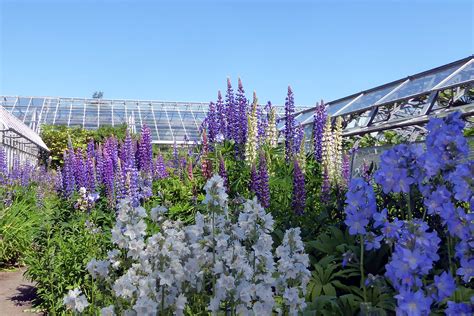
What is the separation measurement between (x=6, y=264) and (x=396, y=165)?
759cm

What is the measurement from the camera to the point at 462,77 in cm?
904

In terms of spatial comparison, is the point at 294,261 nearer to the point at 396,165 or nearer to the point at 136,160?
the point at 396,165

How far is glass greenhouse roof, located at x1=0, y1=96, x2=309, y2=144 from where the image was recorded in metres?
29.0

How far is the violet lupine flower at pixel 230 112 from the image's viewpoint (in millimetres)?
6082

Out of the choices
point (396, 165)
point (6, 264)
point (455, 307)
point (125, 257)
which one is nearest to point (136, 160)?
point (6, 264)

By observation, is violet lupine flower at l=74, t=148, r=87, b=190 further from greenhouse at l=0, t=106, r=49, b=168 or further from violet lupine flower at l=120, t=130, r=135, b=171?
greenhouse at l=0, t=106, r=49, b=168

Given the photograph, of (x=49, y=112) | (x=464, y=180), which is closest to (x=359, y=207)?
(x=464, y=180)

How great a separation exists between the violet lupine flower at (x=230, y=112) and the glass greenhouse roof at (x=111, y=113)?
21294mm

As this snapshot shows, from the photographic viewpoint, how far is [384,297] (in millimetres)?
2654

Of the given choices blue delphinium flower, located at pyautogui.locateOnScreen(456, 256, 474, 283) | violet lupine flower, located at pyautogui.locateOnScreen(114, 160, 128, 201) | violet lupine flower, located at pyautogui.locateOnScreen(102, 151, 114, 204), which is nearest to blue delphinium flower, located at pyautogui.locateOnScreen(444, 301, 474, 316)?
Answer: blue delphinium flower, located at pyautogui.locateOnScreen(456, 256, 474, 283)

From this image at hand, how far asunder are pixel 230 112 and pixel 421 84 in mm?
5596

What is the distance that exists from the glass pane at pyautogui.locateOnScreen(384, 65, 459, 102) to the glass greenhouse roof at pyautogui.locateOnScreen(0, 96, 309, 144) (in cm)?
1812

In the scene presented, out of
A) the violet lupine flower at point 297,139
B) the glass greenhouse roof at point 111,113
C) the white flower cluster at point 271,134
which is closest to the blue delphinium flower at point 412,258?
the violet lupine flower at point 297,139

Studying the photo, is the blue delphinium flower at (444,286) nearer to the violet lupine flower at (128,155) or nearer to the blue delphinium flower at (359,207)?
the blue delphinium flower at (359,207)
